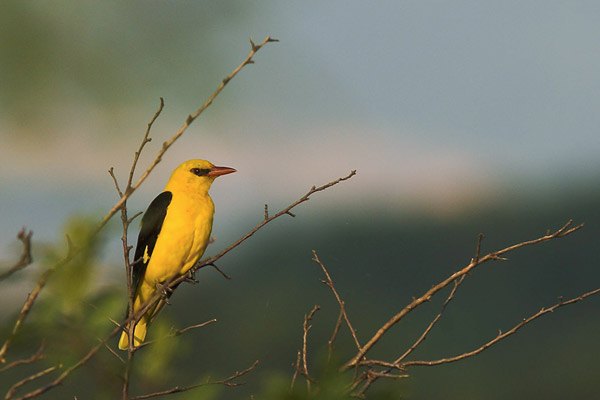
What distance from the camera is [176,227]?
4832mm

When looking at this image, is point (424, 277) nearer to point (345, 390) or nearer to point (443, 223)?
point (443, 223)

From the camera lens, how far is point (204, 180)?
5199 mm

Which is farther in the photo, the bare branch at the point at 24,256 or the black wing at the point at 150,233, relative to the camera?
the black wing at the point at 150,233

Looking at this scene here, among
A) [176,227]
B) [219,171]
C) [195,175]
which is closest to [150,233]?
[176,227]

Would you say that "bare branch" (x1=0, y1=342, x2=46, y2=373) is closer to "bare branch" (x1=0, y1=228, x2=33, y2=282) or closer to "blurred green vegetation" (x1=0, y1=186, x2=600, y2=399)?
"bare branch" (x1=0, y1=228, x2=33, y2=282)

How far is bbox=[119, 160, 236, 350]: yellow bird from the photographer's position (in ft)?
15.9

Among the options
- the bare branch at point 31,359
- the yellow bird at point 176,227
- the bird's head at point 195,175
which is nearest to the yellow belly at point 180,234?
the yellow bird at point 176,227

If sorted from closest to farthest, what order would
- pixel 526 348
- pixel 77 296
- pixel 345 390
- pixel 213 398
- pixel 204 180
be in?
pixel 345 390
pixel 77 296
pixel 213 398
pixel 204 180
pixel 526 348

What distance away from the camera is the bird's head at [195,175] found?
5.16 metres

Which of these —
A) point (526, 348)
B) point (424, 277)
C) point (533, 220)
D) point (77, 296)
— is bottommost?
point (77, 296)

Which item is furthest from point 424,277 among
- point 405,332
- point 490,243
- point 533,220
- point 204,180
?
point 204,180

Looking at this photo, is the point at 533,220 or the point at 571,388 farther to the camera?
the point at 533,220

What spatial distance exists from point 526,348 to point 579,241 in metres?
10.5

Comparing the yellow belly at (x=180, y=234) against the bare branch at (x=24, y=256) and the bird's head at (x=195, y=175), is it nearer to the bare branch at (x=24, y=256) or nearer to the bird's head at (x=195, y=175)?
the bird's head at (x=195, y=175)
